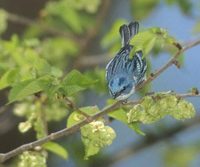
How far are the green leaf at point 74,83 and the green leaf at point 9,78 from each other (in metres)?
0.12

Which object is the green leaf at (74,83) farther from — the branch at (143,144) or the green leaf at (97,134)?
the branch at (143,144)

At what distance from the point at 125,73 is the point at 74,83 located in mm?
75

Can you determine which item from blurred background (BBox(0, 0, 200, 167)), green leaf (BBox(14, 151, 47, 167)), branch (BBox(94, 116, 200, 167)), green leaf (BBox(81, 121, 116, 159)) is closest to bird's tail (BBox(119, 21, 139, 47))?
green leaf (BBox(81, 121, 116, 159))

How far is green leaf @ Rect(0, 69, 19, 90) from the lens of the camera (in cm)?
80

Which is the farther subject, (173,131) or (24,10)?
(24,10)

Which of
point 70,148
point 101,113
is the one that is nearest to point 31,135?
point 70,148

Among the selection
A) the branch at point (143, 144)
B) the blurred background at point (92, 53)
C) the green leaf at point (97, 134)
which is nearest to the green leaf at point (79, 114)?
the green leaf at point (97, 134)

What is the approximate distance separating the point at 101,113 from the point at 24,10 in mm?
1224

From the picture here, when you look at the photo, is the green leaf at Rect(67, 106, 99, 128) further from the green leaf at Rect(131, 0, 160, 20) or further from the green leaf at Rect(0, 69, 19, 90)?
the green leaf at Rect(131, 0, 160, 20)

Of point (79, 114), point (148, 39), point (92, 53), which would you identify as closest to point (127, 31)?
point (148, 39)

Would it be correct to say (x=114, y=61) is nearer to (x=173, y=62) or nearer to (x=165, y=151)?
(x=173, y=62)

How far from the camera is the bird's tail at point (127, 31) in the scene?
698 mm

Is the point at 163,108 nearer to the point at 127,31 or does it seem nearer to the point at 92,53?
the point at 127,31

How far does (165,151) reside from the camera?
1.63 metres
